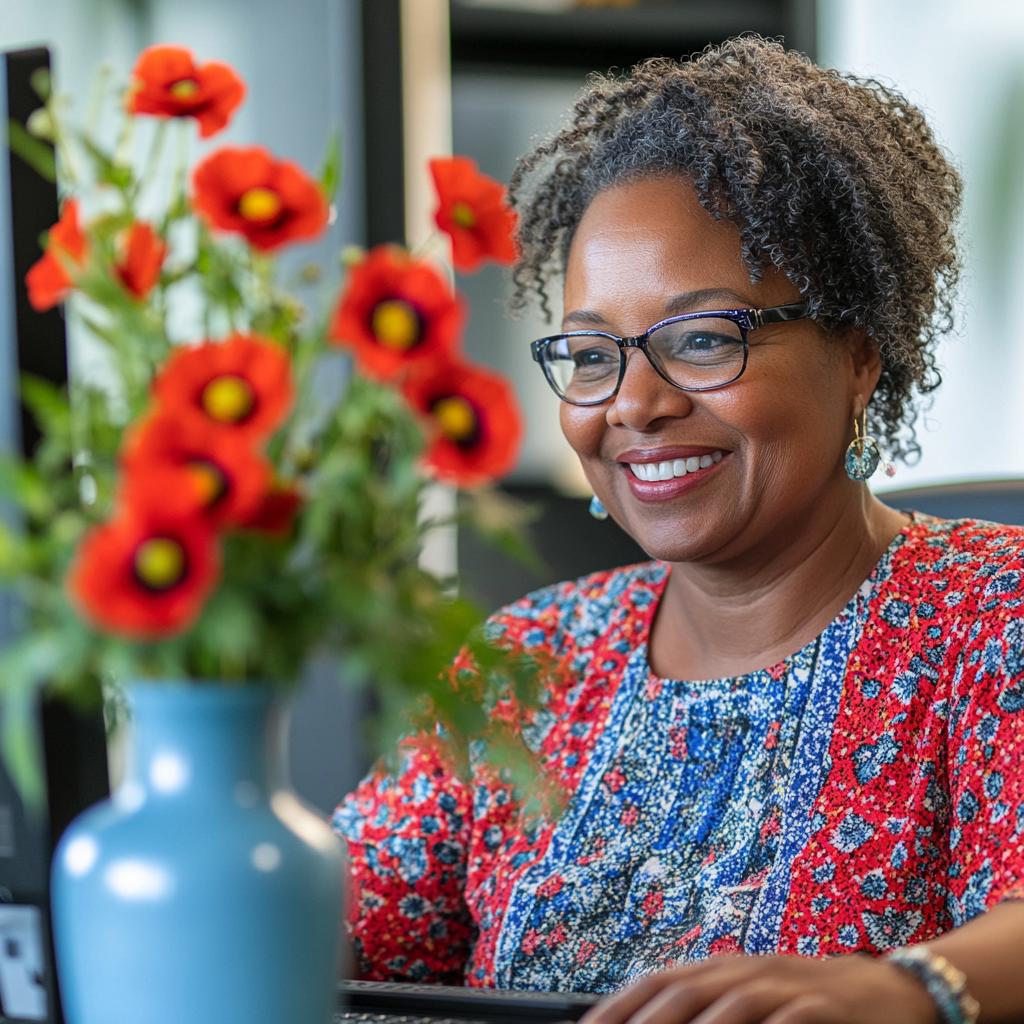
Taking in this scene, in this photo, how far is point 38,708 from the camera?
Answer: 768 mm

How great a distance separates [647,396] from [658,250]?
5.6 inches

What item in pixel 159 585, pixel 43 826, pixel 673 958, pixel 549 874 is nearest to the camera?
pixel 159 585

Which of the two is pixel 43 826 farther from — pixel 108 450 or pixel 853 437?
pixel 853 437

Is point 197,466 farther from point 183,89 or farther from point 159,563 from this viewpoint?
point 183,89

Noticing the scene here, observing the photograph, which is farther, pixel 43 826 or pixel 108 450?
pixel 43 826

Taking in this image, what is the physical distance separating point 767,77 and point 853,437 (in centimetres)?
38

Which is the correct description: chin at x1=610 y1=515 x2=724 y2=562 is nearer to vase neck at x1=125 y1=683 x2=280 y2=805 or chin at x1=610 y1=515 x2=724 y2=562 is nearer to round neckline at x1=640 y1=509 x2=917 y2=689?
round neckline at x1=640 y1=509 x2=917 y2=689

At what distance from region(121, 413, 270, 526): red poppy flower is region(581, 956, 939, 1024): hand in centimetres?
38

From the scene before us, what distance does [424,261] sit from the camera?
24.1 inches

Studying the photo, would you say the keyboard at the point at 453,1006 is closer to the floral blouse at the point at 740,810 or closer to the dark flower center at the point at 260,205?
the floral blouse at the point at 740,810

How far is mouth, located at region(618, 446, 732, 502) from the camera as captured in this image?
1.28 metres

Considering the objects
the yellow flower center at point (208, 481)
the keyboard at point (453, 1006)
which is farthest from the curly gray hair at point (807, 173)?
the yellow flower center at point (208, 481)

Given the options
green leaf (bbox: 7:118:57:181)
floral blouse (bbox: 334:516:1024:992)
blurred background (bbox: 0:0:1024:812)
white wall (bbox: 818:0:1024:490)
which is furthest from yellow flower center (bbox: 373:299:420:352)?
white wall (bbox: 818:0:1024:490)

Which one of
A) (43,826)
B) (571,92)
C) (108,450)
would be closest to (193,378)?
(108,450)
